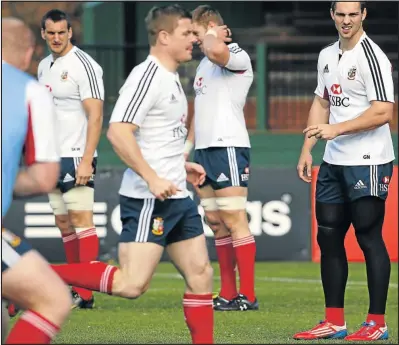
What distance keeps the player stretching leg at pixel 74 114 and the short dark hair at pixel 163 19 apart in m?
2.89

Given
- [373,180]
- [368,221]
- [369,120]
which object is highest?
[369,120]

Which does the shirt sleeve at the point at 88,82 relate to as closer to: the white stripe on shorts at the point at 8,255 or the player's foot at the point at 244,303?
the player's foot at the point at 244,303

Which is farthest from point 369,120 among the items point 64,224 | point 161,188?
point 64,224

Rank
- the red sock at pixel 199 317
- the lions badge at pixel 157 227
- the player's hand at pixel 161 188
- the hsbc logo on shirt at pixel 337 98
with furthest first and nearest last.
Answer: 1. the hsbc logo on shirt at pixel 337 98
2. the lions badge at pixel 157 227
3. the red sock at pixel 199 317
4. the player's hand at pixel 161 188

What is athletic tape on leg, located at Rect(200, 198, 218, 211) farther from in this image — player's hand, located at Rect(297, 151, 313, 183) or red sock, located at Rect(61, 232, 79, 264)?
player's hand, located at Rect(297, 151, 313, 183)

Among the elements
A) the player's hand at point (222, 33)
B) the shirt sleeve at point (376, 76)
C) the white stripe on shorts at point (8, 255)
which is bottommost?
the white stripe on shorts at point (8, 255)

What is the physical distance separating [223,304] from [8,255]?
4396 millimetres

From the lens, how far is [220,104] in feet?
33.6

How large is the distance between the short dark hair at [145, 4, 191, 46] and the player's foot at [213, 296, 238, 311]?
3.40m

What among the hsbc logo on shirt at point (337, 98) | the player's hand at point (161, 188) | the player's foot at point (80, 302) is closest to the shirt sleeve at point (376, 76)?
the hsbc logo on shirt at point (337, 98)

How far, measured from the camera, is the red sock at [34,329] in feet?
19.3

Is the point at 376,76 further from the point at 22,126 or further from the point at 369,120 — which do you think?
the point at 22,126

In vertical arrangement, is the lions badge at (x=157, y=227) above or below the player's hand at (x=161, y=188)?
below

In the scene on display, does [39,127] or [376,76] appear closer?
[39,127]
